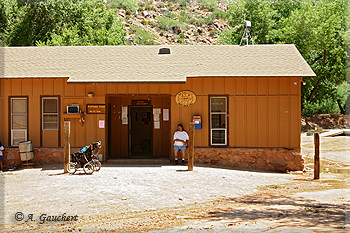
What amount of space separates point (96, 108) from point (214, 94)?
464cm

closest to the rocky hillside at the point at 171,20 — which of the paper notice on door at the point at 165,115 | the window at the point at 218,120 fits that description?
the paper notice on door at the point at 165,115

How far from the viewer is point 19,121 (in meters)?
17.1

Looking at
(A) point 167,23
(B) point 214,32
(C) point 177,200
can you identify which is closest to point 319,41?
(C) point 177,200

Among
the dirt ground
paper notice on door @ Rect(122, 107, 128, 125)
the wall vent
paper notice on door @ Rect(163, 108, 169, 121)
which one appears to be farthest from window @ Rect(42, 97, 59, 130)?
the wall vent

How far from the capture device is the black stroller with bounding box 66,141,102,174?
46.7ft

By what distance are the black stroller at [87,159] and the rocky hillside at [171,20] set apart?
45007 millimetres

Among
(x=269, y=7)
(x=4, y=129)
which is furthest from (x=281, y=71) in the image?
(x=269, y=7)

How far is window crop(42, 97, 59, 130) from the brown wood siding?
0.78 ft

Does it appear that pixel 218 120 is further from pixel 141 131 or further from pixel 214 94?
pixel 141 131

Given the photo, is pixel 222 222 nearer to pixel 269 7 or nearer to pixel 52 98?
pixel 52 98

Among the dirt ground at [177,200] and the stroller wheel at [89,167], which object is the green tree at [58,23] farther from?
the dirt ground at [177,200]

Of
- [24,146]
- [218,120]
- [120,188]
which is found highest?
[218,120]

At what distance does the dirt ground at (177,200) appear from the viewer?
26.6 ft

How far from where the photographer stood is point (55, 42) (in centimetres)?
3148
